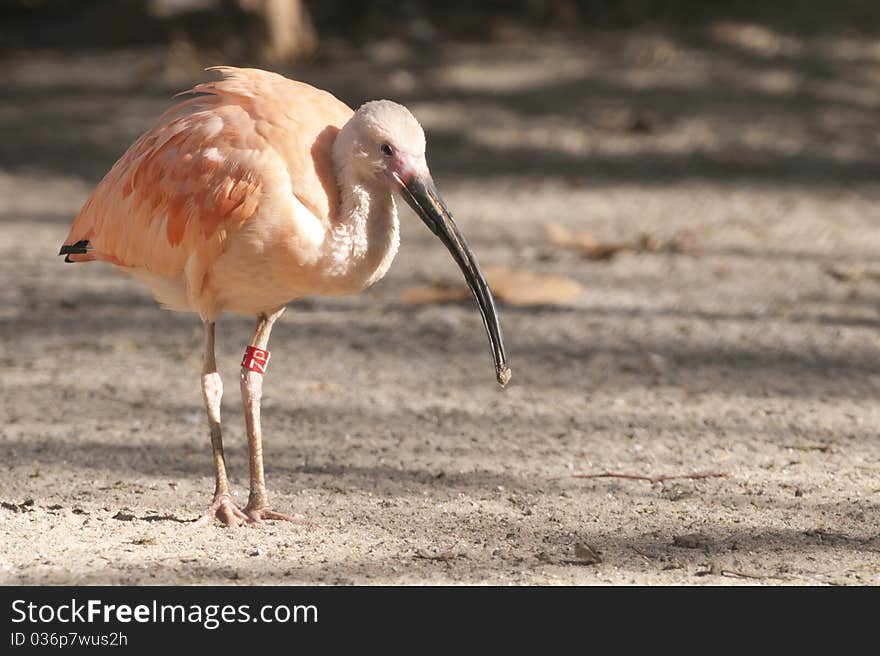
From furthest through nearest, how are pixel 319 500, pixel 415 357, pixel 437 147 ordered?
1. pixel 437 147
2. pixel 415 357
3. pixel 319 500

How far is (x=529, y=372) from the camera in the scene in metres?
5.81

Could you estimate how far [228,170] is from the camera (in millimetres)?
3787

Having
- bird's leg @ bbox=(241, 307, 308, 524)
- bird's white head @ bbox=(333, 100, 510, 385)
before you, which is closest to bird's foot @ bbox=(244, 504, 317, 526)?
bird's leg @ bbox=(241, 307, 308, 524)

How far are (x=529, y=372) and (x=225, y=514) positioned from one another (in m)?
2.09

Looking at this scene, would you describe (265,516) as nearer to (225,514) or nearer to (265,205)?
(225,514)

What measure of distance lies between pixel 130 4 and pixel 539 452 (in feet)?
33.9

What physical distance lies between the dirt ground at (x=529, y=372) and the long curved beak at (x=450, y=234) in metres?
0.56

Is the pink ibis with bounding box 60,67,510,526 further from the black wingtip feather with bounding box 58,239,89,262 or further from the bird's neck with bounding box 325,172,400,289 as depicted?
the black wingtip feather with bounding box 58,239,89,262

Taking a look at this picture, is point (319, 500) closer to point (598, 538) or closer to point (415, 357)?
point (598, 538)

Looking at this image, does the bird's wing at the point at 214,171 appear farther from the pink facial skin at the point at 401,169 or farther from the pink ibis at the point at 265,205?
the pink facial skin at the point at 401,169

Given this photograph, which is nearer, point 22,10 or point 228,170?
point 228,170
